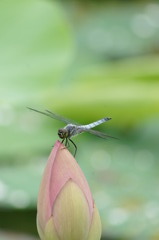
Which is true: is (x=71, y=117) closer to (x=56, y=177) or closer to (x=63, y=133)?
(x=63, y=133)

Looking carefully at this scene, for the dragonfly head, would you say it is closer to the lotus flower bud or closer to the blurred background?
the lotus flower bud

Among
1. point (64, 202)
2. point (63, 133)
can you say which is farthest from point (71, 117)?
point (64, 202)

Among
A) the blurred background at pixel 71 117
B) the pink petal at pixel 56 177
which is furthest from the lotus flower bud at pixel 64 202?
the blurred background at pixel 71 117

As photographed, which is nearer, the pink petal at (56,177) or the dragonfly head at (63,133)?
the pink petal at (56,177)

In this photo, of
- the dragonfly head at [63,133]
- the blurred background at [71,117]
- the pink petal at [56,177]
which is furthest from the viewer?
the blurred background at [71,117]

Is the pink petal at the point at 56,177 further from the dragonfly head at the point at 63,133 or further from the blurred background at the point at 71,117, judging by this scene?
the blurred background at the point at 71,117
